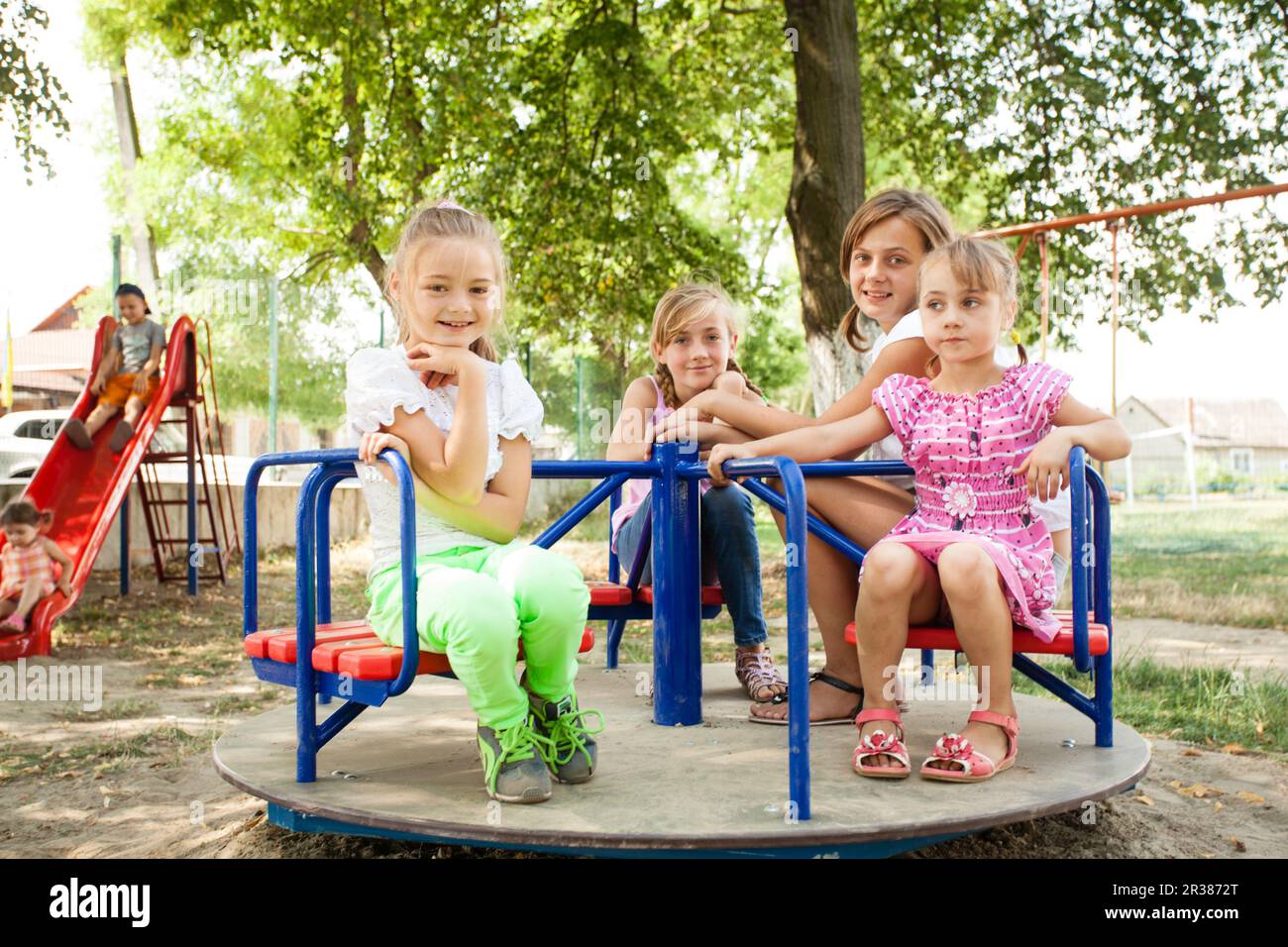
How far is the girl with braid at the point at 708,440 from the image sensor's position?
3395 mm

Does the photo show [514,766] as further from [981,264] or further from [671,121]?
[671,121]

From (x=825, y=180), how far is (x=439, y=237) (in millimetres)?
5818

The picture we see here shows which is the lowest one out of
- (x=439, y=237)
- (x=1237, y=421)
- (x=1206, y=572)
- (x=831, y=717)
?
(x=1206, y=572)

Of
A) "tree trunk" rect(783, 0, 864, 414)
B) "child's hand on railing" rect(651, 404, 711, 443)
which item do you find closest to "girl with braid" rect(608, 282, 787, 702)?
"child's hand on railing" rect(651, 404, 711, 443)

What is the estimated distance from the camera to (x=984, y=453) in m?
2.79

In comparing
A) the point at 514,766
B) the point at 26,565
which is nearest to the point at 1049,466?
the point at 514,766

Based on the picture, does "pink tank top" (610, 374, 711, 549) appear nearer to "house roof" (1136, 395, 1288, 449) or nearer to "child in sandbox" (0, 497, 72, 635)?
"child in sandbox" (0, 497, 72, 635)

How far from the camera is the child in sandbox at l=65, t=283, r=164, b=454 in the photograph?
28.0 feet

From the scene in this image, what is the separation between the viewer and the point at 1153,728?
174 inches

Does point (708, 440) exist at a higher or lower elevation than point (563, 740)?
higher

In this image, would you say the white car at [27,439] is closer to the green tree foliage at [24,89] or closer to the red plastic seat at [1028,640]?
the green tree foliage at [24,89]

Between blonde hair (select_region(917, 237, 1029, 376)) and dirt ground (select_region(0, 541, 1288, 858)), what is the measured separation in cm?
144
